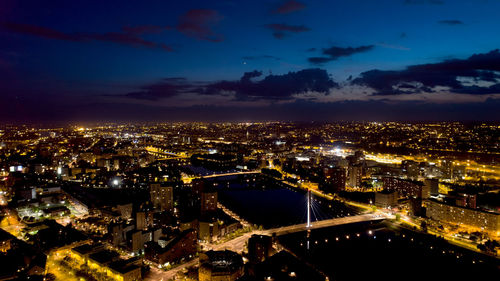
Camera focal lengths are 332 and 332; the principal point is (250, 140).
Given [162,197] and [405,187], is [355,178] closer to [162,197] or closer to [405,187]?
[405,187]

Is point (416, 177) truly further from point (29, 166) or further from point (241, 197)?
point (29, 166)

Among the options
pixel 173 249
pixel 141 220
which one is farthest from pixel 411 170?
pixel 173 249

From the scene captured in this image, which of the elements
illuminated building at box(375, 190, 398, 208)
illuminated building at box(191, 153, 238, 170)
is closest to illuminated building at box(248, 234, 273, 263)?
illuminated building at box(375, 190, 398, 208)

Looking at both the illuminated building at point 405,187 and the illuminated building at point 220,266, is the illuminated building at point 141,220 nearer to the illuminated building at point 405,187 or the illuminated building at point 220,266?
the illuminated building at point 220,266

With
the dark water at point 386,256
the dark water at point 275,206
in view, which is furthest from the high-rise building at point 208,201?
the dark water at point 386,256

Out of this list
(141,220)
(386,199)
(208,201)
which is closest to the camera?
(141,220)

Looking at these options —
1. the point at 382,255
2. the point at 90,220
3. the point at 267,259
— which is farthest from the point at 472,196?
the point at 90,220

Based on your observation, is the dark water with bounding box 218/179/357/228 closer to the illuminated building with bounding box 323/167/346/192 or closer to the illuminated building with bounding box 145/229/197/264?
the illuminated building with bounding box 323/167/346/192
